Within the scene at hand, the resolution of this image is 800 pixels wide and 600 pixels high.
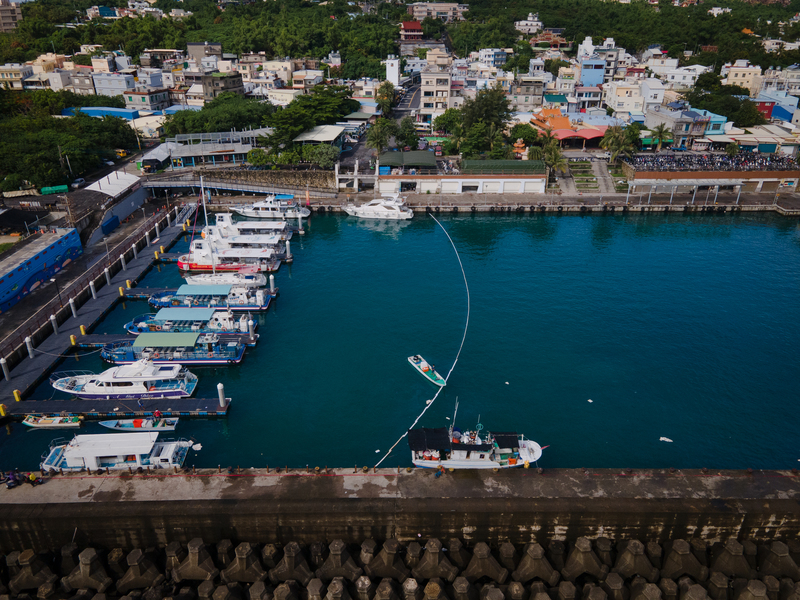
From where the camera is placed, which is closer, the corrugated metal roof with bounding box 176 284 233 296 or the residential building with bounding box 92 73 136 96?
the corrugated metal roof with bounding box 176 284 233 296

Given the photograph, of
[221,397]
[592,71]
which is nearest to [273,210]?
[221,397]

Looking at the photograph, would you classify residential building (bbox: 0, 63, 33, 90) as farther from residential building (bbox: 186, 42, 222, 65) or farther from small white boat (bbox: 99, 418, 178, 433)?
small white boat (bbox: 99, 418, 178, 433)

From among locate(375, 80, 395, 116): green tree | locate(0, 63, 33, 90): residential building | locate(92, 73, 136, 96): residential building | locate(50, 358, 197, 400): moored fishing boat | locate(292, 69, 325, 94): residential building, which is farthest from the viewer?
locate(292, 69, 325, 94): residential building

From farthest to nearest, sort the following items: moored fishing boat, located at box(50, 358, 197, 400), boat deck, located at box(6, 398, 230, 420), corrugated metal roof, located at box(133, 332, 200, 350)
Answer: corrugated metal roof, located at box(133, 332, 200, 350) < moored fishing boat, located at box(50, 358, 197, 400) < boat deck, located at box(6, 398, 230, 420)

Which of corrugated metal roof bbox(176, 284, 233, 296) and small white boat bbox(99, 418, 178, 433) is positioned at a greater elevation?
corrugated metal roof bbox(176, 284, 233, 296)

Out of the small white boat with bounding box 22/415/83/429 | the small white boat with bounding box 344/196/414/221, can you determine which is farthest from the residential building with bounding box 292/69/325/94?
the small white boat with bounding box 22/415/83/429

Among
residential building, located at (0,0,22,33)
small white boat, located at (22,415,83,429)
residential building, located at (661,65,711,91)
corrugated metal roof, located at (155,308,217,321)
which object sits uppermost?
residential building, located at (0,0,22,33)

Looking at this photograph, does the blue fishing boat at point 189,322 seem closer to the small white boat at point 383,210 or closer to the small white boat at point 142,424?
the small white boat at point 142,424

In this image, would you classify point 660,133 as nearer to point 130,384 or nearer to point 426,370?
point 426,370
